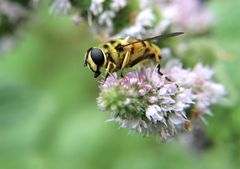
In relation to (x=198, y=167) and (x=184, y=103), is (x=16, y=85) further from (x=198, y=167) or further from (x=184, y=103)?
(x=184, y=103)

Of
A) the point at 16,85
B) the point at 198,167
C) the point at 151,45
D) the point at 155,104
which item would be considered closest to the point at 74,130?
the point at 16,85

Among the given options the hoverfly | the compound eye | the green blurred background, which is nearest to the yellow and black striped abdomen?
the hoverfly

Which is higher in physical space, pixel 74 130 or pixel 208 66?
pixel 74 130

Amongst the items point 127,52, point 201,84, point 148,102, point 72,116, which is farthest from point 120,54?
point 72,116

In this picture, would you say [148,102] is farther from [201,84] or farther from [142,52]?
[201,84]

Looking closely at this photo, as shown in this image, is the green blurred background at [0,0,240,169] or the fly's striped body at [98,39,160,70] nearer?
the fly's striped body at [98,39,160,70]

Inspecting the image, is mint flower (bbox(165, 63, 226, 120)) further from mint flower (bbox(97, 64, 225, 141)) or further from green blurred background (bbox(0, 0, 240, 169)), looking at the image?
green blurred background (bbox(0, 0, 240, 169))
